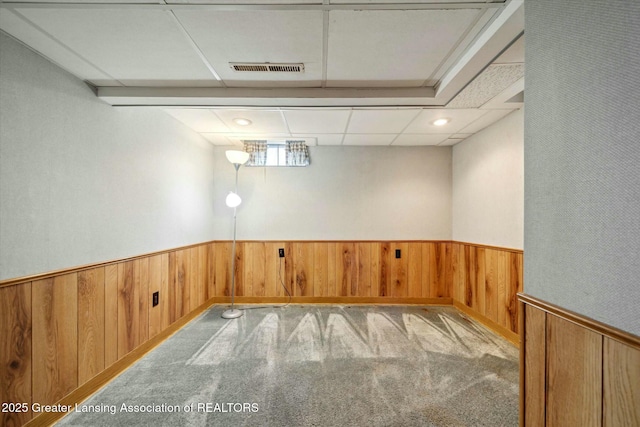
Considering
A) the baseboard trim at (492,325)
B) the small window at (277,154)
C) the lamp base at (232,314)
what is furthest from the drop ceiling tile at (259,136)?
the baseboard trim at (492,325)

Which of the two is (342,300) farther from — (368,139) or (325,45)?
(325,45)

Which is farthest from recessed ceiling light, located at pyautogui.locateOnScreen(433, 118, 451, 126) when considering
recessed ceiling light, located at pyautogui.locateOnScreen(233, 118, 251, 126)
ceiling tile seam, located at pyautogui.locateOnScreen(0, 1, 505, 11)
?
recessed ceiling light, located at pyautogui.locateOnScreen(233, 118, 251, 126)

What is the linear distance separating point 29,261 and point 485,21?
110 inches

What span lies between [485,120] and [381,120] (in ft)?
3.65

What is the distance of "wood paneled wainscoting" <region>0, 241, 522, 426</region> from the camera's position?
1.48 metres

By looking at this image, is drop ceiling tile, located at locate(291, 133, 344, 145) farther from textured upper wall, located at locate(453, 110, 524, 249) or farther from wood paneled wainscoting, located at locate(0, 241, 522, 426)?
textured upper wall, located at locate(453, 110, 524, 249)

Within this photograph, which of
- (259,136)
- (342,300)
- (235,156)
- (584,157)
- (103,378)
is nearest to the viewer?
(584,157)

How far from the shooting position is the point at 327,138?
340cm

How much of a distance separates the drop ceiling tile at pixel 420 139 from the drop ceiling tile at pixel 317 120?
33.9 inches

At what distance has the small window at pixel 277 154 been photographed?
3.69 metres

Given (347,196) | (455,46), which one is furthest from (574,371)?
(347,196)

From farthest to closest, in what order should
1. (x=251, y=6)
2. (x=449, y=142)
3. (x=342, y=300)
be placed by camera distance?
(x=342, y=300), (x=449, y=142), (x=251, y=6)

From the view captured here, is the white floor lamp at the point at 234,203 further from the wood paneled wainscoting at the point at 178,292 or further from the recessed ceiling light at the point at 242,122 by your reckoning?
the recessed ceiling light at the point at 242,122

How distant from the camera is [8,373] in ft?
4.50
